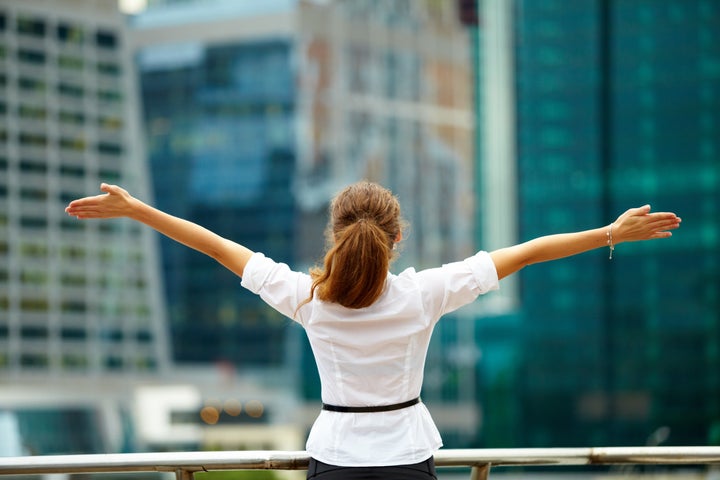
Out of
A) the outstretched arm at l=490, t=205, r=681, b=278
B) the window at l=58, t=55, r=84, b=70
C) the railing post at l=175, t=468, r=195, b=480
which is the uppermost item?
the window at l=58, t=55, r=84, b=70

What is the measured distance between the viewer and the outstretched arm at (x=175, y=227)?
180 centimetres

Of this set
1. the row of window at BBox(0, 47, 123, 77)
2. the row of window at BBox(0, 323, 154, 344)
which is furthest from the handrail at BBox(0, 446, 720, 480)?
the row of window at BBox(0, 47, 123, 77)

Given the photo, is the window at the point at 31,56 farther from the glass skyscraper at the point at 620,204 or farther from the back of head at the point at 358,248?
the back of head at the point at 358,248

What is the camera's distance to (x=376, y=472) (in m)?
1.67

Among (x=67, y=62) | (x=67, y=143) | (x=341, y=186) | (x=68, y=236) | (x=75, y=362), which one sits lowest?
(x=75, y=362)

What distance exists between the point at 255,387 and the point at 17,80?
17230 mm

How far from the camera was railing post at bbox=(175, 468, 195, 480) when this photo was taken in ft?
6.33

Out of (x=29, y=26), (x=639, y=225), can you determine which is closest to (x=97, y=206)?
(x=639, y=225)

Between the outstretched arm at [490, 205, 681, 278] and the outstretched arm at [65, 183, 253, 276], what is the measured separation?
0.42 meters

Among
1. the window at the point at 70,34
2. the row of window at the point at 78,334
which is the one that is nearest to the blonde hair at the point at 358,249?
the row of window at the point at 78,334

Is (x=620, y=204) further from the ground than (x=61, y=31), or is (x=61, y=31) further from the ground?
(x=61, y=31)

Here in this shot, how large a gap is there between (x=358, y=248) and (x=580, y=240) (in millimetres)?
392

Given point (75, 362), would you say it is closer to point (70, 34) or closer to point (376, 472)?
point (70, 34)

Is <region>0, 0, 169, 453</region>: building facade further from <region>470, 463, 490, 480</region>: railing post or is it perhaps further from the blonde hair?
the blonde hair
